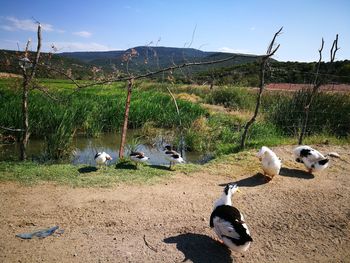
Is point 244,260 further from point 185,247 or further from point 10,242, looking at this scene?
point 10,242

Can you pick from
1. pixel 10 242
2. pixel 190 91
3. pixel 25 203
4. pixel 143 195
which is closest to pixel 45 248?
pixel 10 242

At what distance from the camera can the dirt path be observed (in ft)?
13.9

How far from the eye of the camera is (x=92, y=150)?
11266mm

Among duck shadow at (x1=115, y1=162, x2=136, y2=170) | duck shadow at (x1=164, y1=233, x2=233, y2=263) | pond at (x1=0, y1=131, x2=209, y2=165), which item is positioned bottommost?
pond at (x1=0, y1=131, x2=209, y2=165)

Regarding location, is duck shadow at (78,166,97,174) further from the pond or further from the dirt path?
the pond

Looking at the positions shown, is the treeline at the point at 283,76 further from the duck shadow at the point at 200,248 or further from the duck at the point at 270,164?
the duck shadow at the point at 200,248

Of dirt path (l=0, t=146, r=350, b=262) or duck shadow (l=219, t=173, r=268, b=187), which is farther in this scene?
duck shadow (l=219, t=173, r=268, b=187)

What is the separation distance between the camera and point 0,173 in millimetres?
6414

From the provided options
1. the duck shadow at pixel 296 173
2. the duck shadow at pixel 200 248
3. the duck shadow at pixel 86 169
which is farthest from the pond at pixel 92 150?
the duck shadow at pixel 200 248

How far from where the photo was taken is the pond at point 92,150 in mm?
9766

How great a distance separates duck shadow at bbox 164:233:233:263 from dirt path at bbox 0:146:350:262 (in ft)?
0.04

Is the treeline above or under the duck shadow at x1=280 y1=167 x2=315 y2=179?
above

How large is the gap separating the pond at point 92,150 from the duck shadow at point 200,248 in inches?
200

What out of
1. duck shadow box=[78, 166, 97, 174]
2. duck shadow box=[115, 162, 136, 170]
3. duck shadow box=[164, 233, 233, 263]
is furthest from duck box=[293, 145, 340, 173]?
duck shadow box=[78, 166, 97, 174]
